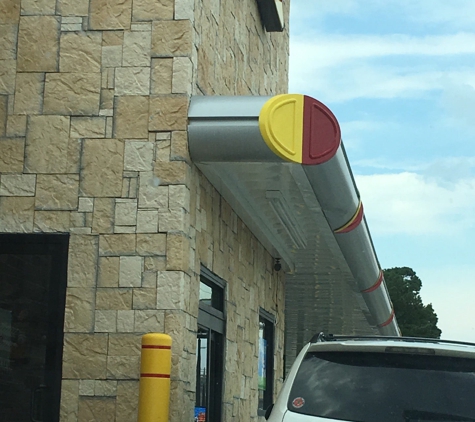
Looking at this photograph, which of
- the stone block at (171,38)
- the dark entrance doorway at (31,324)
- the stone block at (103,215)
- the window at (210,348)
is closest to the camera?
the dark entrance doorway at (31,324)

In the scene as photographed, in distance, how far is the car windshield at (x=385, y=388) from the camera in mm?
5398

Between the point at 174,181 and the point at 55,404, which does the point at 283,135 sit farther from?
the point at 55,404

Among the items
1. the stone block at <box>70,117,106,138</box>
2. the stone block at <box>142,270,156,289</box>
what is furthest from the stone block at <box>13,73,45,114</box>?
the stone block at <box>142,270,156,289</box>

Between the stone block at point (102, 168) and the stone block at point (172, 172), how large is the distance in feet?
1.17

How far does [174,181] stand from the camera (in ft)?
27.2

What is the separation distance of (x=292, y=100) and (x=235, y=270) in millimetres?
→ 3381

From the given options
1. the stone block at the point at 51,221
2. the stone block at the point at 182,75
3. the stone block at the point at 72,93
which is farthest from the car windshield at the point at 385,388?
the stone block at the point at 72,93

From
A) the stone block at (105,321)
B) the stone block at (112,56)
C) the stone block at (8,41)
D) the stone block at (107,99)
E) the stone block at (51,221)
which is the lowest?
the stone block at (105,321)

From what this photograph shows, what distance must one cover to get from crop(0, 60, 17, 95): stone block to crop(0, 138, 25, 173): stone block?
18.7 inches

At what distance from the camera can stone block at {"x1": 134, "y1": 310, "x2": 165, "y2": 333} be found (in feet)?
26.4

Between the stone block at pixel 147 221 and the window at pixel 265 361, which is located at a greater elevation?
the stone block at pixel 147 221

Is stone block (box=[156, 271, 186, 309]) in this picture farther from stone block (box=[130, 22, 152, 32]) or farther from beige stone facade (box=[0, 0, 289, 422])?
stone block (box=[130, 22, 152, 32])

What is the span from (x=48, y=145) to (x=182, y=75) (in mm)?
1372

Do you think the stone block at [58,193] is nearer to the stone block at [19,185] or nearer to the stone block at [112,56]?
the stone block at [19,185]
